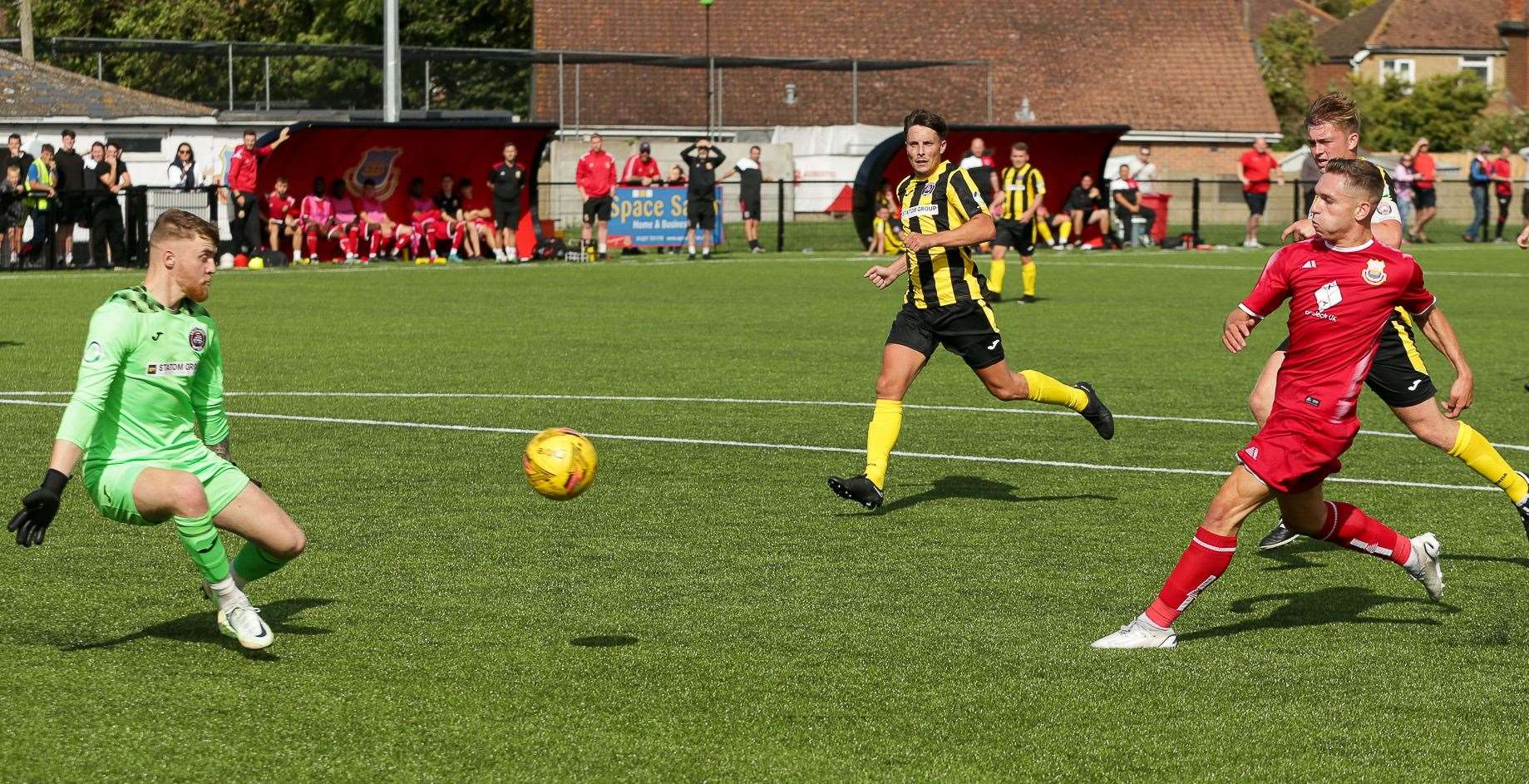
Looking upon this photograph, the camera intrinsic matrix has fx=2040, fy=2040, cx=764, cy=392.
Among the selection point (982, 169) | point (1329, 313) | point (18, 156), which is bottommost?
point (1329, 313)

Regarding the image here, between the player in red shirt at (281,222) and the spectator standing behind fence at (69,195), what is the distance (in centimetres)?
288

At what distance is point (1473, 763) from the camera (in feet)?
19.0

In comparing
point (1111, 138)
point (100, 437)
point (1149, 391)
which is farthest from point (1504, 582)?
point (1111, 138)

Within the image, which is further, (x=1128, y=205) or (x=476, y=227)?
(x=1128, y=205)

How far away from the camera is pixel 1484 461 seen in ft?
28.6

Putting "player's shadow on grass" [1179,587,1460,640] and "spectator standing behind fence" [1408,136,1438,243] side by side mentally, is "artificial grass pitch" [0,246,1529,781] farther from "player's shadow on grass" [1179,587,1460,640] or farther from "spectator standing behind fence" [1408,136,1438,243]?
"spectator standing behind fence" [1408,136,1438,243]

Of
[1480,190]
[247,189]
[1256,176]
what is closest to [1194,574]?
[247,189]

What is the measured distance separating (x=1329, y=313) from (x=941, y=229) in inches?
145

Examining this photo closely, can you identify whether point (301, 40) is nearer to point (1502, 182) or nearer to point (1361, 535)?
point (1502, 182)

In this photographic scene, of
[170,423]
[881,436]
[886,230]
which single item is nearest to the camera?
[170,423]

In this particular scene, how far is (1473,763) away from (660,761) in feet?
7.55

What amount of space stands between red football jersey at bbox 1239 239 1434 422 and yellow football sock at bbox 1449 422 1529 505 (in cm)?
175

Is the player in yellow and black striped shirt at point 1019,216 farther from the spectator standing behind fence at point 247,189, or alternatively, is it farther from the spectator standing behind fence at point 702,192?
the spectator standing behind fence at point 247,189

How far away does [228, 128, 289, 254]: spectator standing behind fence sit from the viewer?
30.4 m
